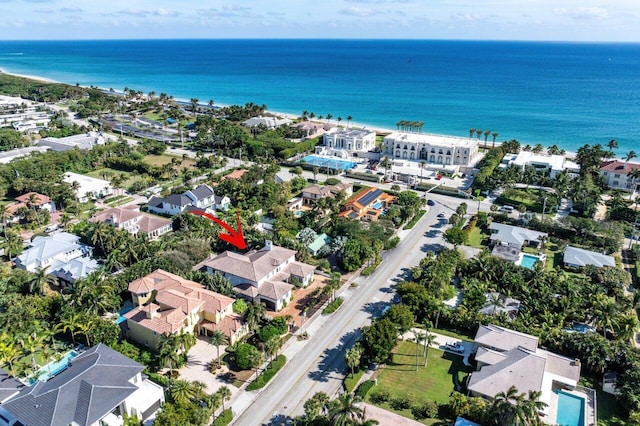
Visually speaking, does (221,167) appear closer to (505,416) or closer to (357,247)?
(357,247)

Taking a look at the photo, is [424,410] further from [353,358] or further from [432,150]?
[432,150]

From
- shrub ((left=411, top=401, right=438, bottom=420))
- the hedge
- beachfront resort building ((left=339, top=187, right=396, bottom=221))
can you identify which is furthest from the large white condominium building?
shrub ((left=411, top=401, right=438, bottom=420))

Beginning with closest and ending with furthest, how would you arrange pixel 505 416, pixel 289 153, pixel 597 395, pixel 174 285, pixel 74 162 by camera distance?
pixel 505 416 → pixel 597 395 → pixel 174 285 → pixel 74 162 → pixel 289 153

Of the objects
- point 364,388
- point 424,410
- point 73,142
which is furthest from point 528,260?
point 73,142

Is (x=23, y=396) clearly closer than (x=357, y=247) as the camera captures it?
Yes

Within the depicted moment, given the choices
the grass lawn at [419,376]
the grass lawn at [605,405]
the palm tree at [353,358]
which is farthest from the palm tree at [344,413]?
the grass lawn at [605,405]

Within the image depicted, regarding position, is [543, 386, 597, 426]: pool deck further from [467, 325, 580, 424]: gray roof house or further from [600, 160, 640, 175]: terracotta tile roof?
[600, 160, 640, 175]: terracotta tile roof

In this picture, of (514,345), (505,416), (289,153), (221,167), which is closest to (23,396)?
(505,416)
